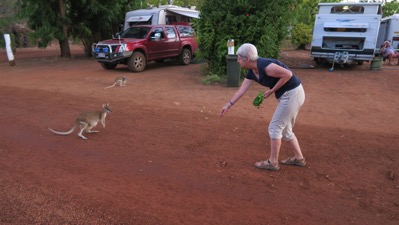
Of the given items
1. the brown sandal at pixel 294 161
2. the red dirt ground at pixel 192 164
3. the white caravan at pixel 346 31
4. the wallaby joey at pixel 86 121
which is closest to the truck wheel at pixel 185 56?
the white caravan at pixel 346 31

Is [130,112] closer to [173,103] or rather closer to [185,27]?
[173,103]

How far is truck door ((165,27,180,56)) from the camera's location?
1502cm

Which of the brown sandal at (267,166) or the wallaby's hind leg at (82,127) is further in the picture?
the wallaby's hind leg at (82,127)

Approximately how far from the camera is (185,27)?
16406 millimetres

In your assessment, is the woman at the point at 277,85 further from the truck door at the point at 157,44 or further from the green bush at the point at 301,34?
the green bush at the point at 301,34

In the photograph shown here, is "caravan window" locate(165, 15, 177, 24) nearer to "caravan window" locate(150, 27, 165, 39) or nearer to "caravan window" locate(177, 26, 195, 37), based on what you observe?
"caravan window" locate(177, 26, 195, 37)

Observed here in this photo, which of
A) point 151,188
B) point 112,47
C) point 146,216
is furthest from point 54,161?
point 112,47

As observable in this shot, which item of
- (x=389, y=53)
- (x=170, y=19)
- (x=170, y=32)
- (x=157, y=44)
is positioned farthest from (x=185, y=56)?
(x=389, y=53)

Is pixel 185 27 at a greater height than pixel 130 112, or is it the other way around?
pixel 185 27

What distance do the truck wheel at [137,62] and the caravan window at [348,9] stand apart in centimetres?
841

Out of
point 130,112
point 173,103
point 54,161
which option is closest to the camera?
point 54,161

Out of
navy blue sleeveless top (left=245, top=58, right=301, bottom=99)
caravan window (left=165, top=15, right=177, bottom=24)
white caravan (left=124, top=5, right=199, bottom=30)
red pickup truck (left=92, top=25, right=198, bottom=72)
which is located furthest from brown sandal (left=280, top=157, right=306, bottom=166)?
caravan window (left=165, top=15, right=177, bottom=24)

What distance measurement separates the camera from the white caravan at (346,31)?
13.2 meters

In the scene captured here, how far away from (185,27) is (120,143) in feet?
38.8
